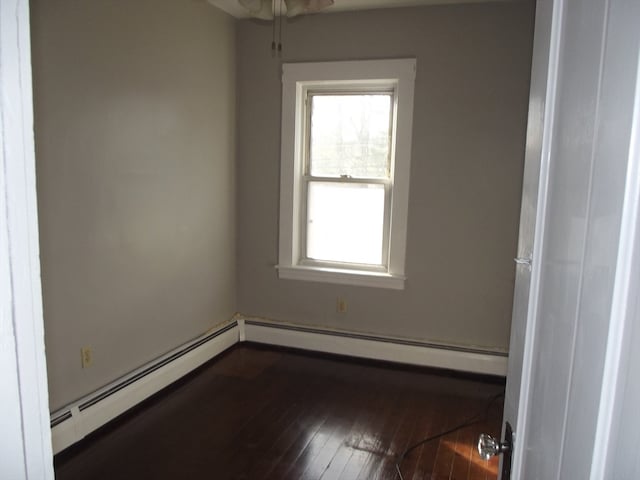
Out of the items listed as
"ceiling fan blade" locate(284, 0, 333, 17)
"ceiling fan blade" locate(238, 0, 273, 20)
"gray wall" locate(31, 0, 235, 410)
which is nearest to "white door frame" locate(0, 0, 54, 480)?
"gray wall" locate(31, 0, 235, 410)

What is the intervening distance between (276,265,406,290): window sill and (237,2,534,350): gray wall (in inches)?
2.4

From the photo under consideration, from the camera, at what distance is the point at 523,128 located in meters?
3.26

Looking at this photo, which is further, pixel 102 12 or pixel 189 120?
pixel 189 120

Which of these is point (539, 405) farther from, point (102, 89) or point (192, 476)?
point (102, 89)

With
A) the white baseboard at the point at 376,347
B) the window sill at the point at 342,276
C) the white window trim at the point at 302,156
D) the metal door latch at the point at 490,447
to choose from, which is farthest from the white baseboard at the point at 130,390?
the metal door latch at the point at 490,447

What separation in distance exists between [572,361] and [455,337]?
3099 mm

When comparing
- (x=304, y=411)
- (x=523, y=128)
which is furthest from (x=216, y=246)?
(x=523, y=128)

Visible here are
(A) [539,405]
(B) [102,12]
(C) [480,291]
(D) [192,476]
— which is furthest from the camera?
(C) [480,291]

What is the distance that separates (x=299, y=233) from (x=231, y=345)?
1.06 m

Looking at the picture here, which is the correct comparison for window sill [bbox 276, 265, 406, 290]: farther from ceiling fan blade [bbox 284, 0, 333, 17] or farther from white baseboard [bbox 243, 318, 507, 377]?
ceiling fan blade [bbox 284, 0, 333, 17]

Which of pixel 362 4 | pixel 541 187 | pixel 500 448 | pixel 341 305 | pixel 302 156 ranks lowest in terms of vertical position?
pixel 341 305

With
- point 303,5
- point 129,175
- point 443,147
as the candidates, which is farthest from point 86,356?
point 443,147

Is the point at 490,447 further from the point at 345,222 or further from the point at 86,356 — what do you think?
the point at 345,222

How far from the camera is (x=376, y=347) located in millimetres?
3729
